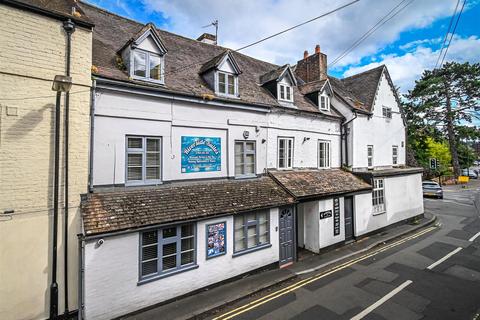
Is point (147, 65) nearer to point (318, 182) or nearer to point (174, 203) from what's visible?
point (174, 203)

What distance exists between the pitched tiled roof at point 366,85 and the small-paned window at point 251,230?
12.0 metres

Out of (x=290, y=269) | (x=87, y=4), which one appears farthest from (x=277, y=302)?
(x=87, y=4)

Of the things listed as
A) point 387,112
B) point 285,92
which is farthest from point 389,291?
point 387,112

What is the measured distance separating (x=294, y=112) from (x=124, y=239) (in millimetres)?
9840

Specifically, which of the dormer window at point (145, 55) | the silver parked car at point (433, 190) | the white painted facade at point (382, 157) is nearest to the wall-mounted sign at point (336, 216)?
the white painted facade at point (382, 157)

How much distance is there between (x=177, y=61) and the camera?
444 inches

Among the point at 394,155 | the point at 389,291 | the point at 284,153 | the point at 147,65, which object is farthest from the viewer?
the point at 394,155

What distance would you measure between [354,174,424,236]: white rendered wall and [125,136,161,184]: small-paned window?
11383 millimetres

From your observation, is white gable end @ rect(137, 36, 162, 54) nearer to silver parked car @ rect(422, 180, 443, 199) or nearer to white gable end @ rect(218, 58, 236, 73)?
white gable end @ rect(218, 58, 236, 73)

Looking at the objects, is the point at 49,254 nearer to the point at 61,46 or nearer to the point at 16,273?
the point at 16,273

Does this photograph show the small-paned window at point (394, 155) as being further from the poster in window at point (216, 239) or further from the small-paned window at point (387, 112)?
the poster in window at point (216, 239)

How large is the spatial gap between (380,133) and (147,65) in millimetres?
16158

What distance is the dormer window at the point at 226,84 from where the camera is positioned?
1093cm

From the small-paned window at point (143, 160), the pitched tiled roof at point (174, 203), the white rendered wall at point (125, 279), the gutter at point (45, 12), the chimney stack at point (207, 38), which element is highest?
the chimney stack at point (207, 38)
